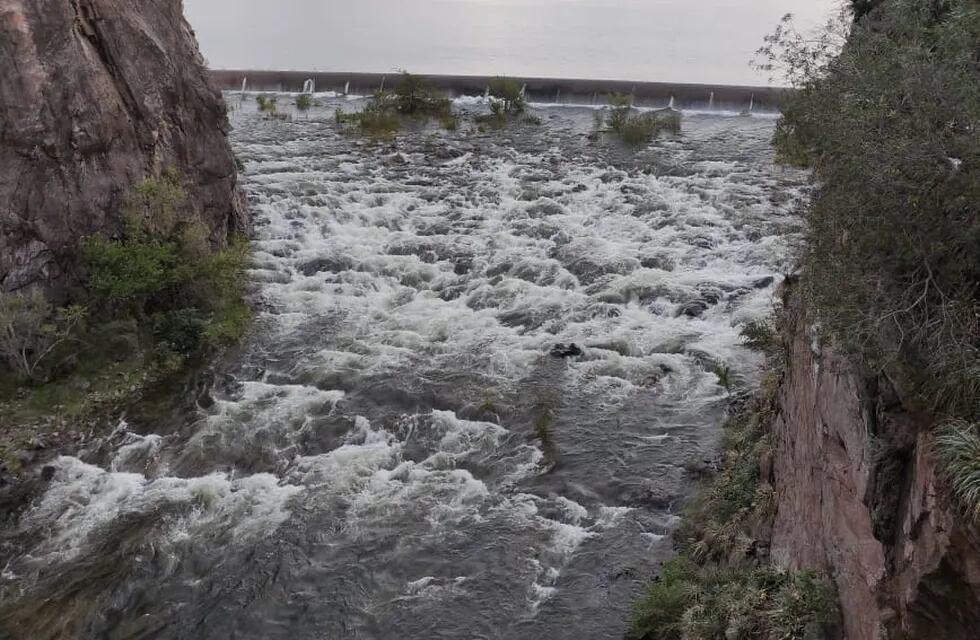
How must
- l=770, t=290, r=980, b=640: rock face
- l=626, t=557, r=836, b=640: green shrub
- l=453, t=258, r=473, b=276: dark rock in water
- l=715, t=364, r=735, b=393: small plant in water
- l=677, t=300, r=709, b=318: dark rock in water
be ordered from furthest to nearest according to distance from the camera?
l=453, t=258, r=473, b=276: dark rock in water
l=677, t=300, r=709, b=318: dark rock in water
l=715, t=364, r=735, b=393: small plant in water
l=626, t=557, r=836, b=640: green shrub
l=770, t=290, r=980, b=640: rock face

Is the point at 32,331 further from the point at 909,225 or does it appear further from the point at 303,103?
the point at 303,103

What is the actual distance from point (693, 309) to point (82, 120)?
1663 centimetres

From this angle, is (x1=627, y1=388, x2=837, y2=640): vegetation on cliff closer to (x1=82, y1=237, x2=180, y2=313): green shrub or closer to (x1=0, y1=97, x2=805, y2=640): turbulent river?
(x1=0, y1=97, x2=805, y2=640): turbulent river

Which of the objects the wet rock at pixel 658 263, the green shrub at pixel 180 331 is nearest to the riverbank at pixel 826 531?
the wet rock at pixel 658 263

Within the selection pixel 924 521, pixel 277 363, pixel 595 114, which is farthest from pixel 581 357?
pixel 595 114

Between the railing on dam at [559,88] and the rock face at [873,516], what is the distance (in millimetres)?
36996

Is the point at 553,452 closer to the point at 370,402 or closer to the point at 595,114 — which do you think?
the point at 370,402

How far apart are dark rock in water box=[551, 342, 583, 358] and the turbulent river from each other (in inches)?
9.0

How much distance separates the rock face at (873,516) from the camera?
7484 mm

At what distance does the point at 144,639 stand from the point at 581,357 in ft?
38.1

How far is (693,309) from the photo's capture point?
72.3 ft

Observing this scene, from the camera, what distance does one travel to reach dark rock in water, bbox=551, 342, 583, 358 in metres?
20.2

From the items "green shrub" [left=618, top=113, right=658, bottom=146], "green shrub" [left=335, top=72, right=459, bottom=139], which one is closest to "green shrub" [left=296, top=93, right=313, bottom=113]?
"green shrub" [left=335, top=72, right=459, bottom=139]

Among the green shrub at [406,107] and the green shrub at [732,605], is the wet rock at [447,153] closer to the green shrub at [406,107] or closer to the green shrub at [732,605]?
the green shrub at [406,107]
